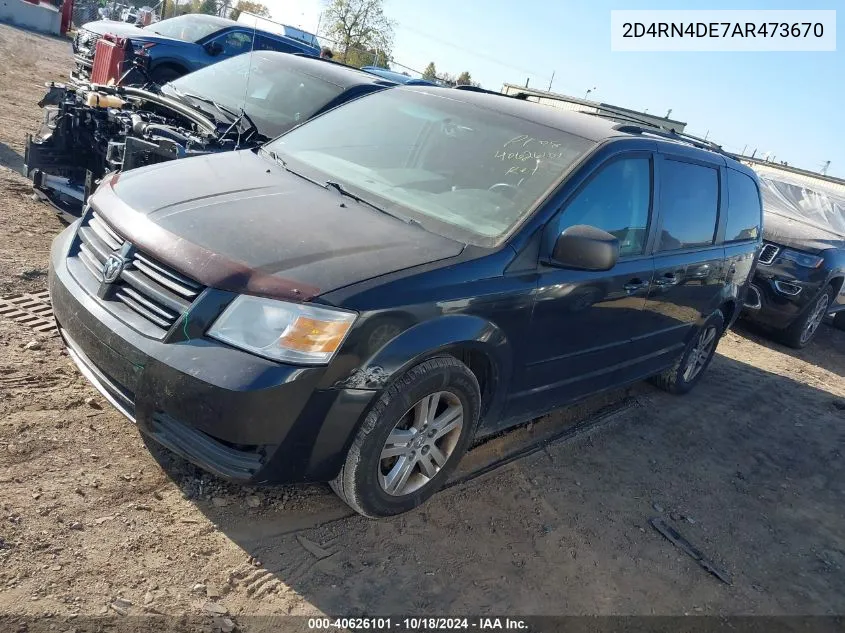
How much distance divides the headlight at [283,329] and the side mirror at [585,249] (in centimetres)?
116

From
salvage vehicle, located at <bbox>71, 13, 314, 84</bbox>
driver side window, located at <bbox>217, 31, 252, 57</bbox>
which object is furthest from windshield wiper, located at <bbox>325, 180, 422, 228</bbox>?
driver side window, located at <bbox>217, 31, 252, 57</bbox>

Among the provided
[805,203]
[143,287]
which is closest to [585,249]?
[143,287]

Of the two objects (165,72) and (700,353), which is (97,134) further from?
(165,72)

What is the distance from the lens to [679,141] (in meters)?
4.66

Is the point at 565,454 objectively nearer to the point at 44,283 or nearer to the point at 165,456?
the point at 165,456

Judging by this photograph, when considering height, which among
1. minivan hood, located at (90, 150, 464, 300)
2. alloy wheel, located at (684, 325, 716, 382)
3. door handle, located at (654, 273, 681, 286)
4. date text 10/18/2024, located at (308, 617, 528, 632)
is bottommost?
date text 10/18/2024, located at (308, 617, 528, 632)

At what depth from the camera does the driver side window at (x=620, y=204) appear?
3.42 m

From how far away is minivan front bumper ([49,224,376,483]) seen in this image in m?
2.40

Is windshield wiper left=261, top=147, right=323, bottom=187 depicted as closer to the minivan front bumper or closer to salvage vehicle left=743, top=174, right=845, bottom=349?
the minivan front bumper

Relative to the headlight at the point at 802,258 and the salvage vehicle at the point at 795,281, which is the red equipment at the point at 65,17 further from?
the headlight at the point at 802,258

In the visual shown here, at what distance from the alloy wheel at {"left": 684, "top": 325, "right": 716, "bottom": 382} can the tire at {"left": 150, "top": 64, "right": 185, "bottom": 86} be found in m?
8.40

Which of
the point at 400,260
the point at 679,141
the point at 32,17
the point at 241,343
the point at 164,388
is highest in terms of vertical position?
the point at 679,141

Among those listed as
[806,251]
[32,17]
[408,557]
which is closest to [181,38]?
[806,251]

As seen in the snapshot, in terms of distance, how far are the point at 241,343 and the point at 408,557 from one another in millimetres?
1187
